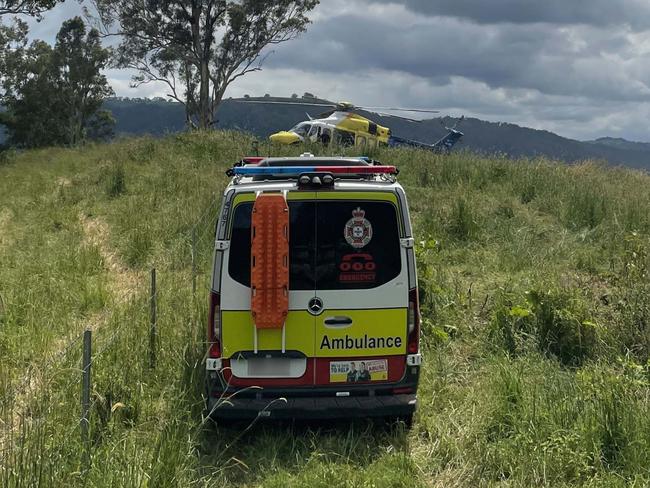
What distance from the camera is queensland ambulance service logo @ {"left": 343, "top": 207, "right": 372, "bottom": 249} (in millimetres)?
4316

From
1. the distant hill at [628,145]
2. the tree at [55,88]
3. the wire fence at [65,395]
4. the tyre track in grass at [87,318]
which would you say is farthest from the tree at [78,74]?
the distant hill at [628,145]

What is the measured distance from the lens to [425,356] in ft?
19.9

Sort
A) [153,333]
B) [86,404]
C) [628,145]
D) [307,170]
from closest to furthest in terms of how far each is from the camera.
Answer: [86,404], [307,170], [153,333], [628,145]

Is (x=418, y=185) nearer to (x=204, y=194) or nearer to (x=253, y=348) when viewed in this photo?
(x=204, y=194)

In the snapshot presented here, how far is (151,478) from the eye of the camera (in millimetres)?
3311

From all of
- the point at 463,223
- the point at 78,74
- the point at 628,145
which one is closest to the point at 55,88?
the point at 78,74

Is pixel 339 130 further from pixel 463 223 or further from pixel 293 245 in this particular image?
pixel 293 245

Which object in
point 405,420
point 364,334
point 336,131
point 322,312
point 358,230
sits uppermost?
point 336,131

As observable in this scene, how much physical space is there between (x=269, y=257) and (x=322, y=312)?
64cm

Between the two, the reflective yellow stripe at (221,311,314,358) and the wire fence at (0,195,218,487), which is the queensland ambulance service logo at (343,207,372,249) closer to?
the reflective yellow stripe at (221,311,314,358)

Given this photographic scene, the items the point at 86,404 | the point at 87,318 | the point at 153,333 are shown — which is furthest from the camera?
the point at 87,318

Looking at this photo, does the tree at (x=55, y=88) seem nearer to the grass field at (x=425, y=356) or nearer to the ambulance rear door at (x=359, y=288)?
the grass field at (x=425, y=356)

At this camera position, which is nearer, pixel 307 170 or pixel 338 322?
pixel 338 322

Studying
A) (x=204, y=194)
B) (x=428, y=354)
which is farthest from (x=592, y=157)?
(x=428, y=354)
